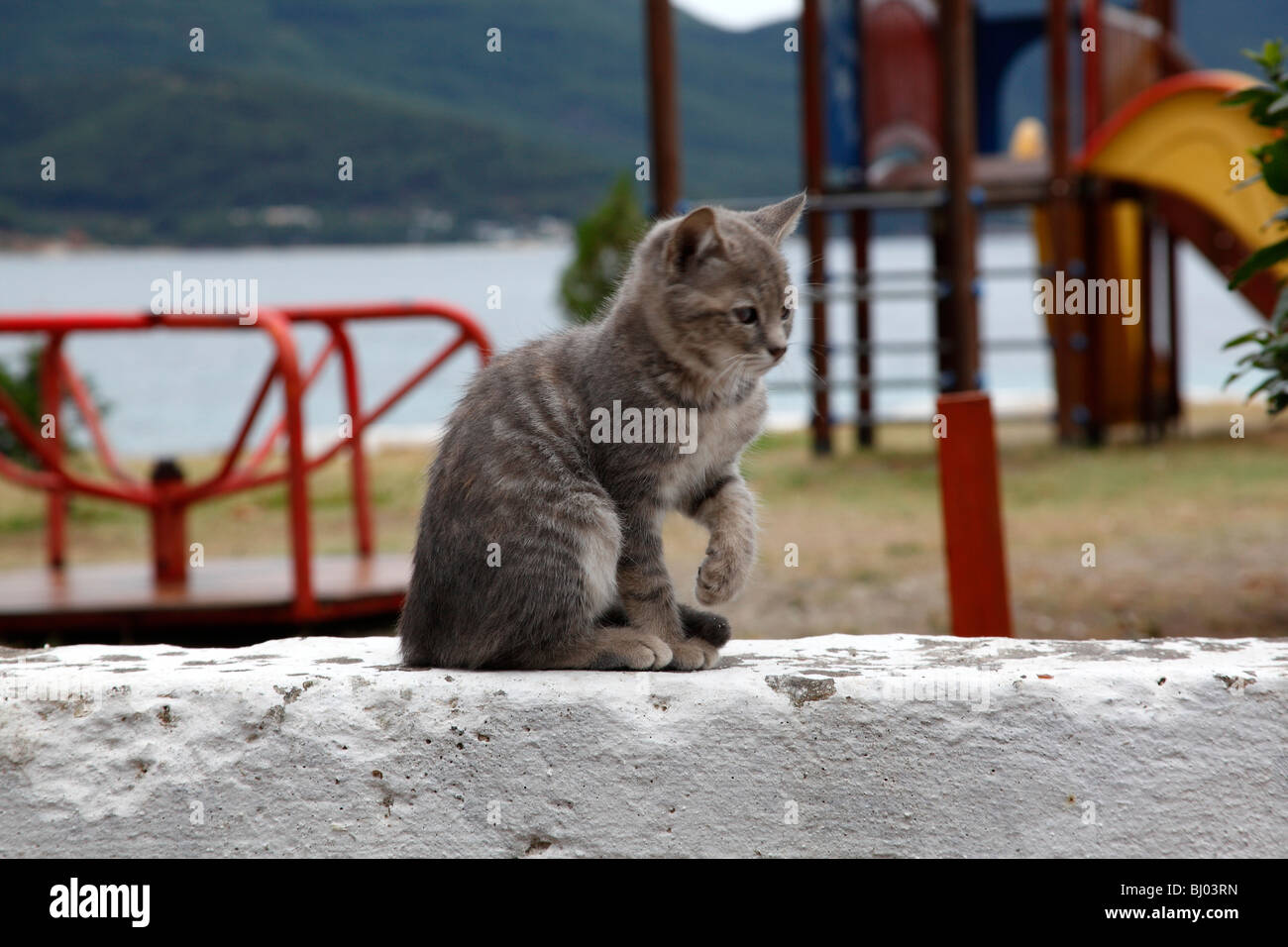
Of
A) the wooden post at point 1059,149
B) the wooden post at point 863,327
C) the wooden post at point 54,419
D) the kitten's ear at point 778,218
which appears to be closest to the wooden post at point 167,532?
the wooden post at point 54,419

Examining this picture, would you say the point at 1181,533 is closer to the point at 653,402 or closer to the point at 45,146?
the point at 653,402

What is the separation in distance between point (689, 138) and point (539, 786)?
218 ft

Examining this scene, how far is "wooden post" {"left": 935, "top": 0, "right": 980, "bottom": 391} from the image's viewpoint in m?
8.61

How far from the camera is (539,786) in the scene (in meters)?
2.59

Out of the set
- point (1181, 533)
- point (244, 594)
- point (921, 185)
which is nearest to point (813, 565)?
point (1181, 533)

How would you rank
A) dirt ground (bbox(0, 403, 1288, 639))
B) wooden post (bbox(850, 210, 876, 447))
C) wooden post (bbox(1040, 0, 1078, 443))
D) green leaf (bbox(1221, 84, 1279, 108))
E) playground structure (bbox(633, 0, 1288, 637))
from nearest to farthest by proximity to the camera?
green leaf (bbox(1221, 84, 1279, 108)) < dirt ground (bbox(0, 403, 1288, 639)) < playground structure (bbox(633, 0, 1288, 637)) < wooden post (bbox(1040, 0, 1078, 443)) < wooden post (bbox(850, 210, 876, 447))

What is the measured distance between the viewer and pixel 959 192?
914 cm

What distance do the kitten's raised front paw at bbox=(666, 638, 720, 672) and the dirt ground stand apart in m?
0.55

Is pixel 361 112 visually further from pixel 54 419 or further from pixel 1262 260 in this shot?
pixel 1262 260

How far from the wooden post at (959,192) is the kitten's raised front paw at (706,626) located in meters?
6.23

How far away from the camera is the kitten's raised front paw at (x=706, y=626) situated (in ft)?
9.64

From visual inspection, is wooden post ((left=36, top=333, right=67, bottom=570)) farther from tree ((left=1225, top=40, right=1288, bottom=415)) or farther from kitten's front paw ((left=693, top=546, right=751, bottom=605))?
tree ((left=1225, top=40, right=1288, bottom=415))

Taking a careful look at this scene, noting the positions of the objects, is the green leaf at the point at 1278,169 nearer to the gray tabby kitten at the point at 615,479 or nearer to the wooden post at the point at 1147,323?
the gray tabby kitten at the point at 615,479

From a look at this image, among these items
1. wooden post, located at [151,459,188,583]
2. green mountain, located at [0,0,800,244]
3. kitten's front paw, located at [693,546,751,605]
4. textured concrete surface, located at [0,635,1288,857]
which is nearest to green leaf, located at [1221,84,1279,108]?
textured concrete surface, located at [0,635,1288,857]
